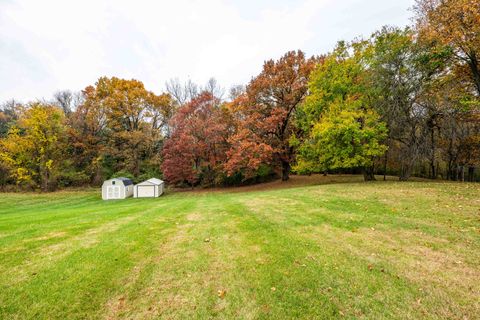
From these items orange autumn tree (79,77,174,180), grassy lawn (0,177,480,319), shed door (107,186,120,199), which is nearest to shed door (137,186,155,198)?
shed door (107,186,120,199)

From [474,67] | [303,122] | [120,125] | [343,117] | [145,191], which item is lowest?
[145,191]

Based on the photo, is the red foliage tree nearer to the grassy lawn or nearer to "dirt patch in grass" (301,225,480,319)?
the grassy lawn

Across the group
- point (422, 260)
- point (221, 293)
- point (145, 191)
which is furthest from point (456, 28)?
point (145, 191)

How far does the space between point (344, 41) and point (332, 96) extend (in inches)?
181

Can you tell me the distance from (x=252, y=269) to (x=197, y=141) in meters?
22.5

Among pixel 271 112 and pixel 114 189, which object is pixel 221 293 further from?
pixel 114 189

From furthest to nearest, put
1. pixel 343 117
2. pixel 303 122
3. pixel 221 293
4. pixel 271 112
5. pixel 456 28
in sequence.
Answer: pixel 271 112
pixel 303 122
pixel 343 117
pixel 456 28
pixel 221 293

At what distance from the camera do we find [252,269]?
381cm

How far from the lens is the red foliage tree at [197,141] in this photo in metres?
24.5

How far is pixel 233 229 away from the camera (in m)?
6.12

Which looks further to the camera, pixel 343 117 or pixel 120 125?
pixel 120 125

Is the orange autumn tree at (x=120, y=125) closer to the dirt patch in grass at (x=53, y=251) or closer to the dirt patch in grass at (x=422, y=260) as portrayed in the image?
the dirt patch in grass at (x=53, y=251)

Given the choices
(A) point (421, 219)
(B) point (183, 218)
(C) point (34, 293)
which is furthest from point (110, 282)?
(A) point (421, 219)

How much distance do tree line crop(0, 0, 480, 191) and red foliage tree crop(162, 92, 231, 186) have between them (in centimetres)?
12
